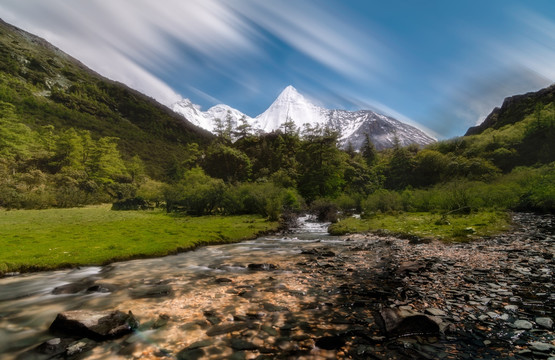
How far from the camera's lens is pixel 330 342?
5844mm

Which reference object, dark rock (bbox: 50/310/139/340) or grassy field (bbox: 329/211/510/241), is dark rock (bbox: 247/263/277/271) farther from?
grassy field (bbox: 329/211/510/241)

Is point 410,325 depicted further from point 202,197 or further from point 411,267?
point 202,197

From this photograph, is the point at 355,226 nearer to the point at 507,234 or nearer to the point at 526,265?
the point at 507,234

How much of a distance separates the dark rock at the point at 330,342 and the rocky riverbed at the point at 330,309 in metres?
0.02

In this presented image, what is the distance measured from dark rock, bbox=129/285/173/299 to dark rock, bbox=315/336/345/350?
6.35 metres

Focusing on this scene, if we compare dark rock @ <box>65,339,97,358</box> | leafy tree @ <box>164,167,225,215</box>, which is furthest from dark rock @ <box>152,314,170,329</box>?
leafy tree @ <box>164,167,225,215</box>

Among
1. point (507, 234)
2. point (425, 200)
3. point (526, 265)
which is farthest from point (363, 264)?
point (425, 200)

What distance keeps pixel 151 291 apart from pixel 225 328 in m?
4.91

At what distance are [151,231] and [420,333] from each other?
24.3 metres

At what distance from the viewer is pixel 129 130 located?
180000 millimetres

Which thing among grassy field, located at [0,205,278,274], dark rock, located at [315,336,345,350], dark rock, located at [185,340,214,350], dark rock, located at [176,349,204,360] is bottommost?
grassy field, located at [0,205,278,274]

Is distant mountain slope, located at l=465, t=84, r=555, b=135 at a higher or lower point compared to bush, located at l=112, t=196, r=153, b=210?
higher

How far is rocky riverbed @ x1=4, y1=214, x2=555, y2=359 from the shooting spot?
5.62 meters

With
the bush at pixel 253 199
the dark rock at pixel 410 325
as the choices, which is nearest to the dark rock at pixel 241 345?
the dark rock at pixel 410 325
